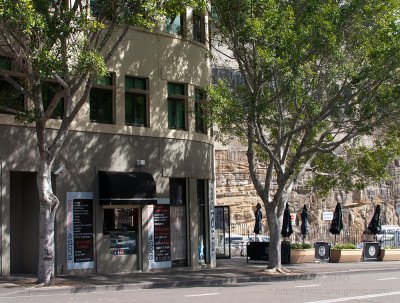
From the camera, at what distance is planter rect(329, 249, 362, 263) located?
30.7 metres

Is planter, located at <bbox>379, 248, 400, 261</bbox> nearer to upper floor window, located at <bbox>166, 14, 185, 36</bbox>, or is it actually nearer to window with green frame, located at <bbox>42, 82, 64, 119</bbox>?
upper floor window, located at <bbox>166, 14, 185, 36</bbox>

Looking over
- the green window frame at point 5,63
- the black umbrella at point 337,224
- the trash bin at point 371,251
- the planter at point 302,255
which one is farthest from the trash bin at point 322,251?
the green window frame at point 5,63

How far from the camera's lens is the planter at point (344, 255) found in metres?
30.7

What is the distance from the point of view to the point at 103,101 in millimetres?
23359

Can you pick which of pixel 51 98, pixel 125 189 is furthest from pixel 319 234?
pixel 51 98

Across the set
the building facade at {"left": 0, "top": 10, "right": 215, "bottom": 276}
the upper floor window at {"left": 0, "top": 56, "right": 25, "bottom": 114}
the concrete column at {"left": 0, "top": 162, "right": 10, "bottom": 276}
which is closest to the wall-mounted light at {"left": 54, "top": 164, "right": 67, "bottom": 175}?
the building facade at {"left": 0, "top": 10, "right": 215, "bottom": 276}

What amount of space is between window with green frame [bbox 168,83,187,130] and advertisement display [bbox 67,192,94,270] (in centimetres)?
450

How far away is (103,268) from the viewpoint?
22.8 m

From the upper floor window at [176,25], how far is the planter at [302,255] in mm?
10493

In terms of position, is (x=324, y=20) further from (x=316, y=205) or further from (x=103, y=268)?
(x=316, y=205)

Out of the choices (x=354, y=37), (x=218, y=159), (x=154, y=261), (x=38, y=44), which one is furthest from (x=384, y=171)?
(x=218, y=159)

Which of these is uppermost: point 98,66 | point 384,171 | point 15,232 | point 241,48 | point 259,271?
point 241,48

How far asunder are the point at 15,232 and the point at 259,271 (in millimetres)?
8200

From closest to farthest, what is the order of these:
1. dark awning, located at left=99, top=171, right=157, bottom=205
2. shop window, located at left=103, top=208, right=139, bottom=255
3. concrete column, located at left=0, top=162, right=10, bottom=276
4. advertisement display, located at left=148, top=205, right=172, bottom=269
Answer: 1. concrete column, located at left=0, top=162, right=10, bottom=276
2. dark awning, located at left=99, top=171, right=157, bottom=205
3. shop window, located at left=103, top=208, right=139, bottom=255
4. advertisement display, located at left=148, top=205, right=172, bottom=269
